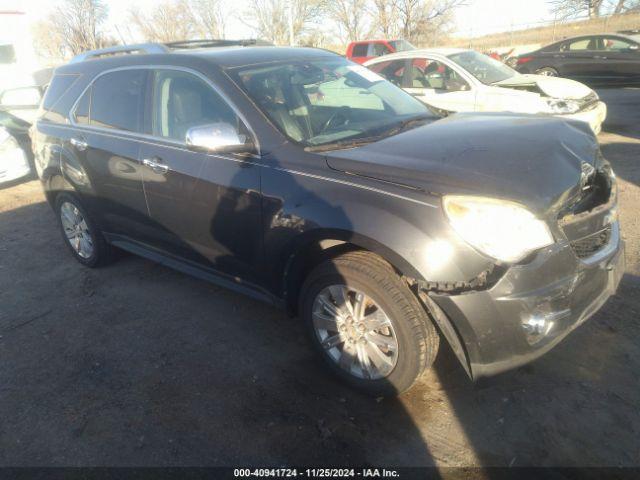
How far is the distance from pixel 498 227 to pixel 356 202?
2.28 feet

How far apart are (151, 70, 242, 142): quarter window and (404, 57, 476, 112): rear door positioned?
16.1 ft

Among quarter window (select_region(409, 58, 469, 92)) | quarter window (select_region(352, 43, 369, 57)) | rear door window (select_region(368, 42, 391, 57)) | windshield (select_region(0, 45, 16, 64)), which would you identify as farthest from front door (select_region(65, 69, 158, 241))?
windshield (select_region(0, 45, 16, 64))

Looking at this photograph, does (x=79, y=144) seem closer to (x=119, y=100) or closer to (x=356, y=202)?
(x=119, y=100)

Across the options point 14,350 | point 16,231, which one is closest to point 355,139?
point 14,350

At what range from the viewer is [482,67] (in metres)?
8.27

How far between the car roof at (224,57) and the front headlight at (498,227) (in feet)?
6.27

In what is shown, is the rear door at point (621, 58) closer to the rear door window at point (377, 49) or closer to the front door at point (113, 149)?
the rear door window at point (377, 49)

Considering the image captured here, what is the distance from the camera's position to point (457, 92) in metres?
7.74

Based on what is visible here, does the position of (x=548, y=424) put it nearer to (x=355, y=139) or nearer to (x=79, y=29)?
(x=355, y=139)

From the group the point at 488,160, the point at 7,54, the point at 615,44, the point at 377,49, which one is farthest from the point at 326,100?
the point at 7,54

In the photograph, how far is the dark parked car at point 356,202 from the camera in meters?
2.28

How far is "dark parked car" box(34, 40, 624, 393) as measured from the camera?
228cm

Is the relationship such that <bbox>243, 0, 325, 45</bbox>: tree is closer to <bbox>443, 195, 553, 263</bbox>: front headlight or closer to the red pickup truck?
the red pickup truck

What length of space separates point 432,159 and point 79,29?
1011 inches
